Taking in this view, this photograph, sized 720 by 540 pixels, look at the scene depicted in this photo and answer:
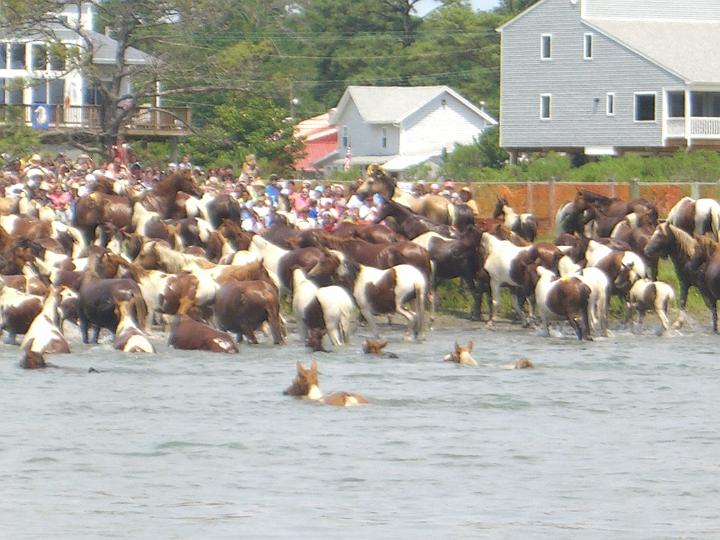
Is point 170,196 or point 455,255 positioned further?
point 170,196

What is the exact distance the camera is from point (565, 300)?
25.2 meters

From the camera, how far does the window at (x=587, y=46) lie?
7500 centimetres

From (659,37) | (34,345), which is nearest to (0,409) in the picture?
(34,345)

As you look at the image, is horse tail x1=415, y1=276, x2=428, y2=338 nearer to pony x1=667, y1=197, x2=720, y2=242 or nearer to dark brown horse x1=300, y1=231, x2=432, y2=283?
dark brown horse x1=300, y1=231, x2=432, y2=283

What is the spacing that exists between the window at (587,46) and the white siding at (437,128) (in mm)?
19910

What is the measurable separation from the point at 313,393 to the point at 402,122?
75.8m

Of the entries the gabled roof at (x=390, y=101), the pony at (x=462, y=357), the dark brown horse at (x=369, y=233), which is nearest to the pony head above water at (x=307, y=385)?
the pony at (x=462, y=357)

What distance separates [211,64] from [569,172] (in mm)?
10434

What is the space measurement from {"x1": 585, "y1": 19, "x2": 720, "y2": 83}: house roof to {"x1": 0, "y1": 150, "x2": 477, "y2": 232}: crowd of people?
1410 inches

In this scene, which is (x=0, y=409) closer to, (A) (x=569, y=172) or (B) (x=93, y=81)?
(B) (x=93, y=81)

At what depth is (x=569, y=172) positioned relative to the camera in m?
50.9

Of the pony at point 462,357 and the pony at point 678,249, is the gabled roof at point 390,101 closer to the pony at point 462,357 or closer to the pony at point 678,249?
the pony at point 678,249

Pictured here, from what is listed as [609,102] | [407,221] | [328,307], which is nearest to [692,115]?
[609,102]

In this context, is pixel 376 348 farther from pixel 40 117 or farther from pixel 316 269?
pixel 40 117
